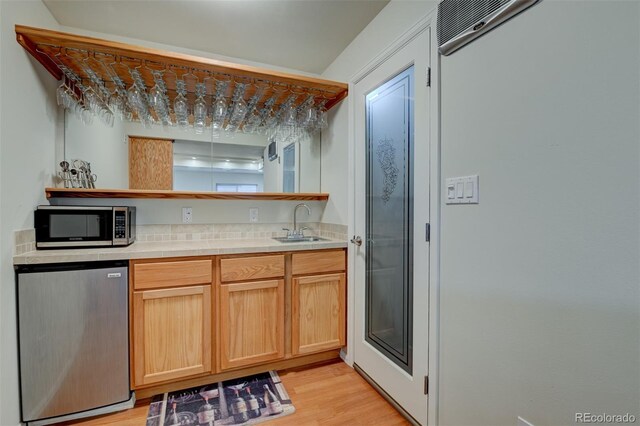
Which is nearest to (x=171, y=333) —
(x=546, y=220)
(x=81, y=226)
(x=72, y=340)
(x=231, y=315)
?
(x=231, y=315)

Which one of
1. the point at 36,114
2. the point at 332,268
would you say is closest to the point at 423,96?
the point at 332,268

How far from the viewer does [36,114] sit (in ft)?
5.72

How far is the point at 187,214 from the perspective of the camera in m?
2.38

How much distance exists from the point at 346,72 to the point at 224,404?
8.34 ft

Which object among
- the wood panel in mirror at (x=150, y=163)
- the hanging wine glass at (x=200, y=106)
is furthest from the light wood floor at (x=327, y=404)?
the hanging wine glass at (x=200, y=106)

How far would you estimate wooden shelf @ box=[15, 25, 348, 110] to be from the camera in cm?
161

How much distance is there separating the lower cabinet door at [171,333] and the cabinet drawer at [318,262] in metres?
0.63

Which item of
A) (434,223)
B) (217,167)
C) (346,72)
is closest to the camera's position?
(434,223)

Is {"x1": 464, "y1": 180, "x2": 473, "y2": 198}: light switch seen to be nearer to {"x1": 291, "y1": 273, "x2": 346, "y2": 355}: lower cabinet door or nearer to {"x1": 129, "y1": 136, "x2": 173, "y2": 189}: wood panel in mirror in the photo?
{"x1": 291, "y1": 273, "x2": 346, "y2": 355}: lower cabinet door

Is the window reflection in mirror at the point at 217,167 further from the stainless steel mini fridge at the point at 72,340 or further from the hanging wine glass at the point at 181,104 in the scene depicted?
the stainless steel mini fridge at the point at 72,340

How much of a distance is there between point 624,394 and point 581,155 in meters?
0.70

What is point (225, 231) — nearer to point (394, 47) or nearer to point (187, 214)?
point (187, 214)

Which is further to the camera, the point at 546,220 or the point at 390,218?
the point at 390,218

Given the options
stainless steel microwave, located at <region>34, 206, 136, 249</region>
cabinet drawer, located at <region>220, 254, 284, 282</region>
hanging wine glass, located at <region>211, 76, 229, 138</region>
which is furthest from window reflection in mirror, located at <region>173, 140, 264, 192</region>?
cabinet drawer, located at <region>220, 254, 284, 282</region>
